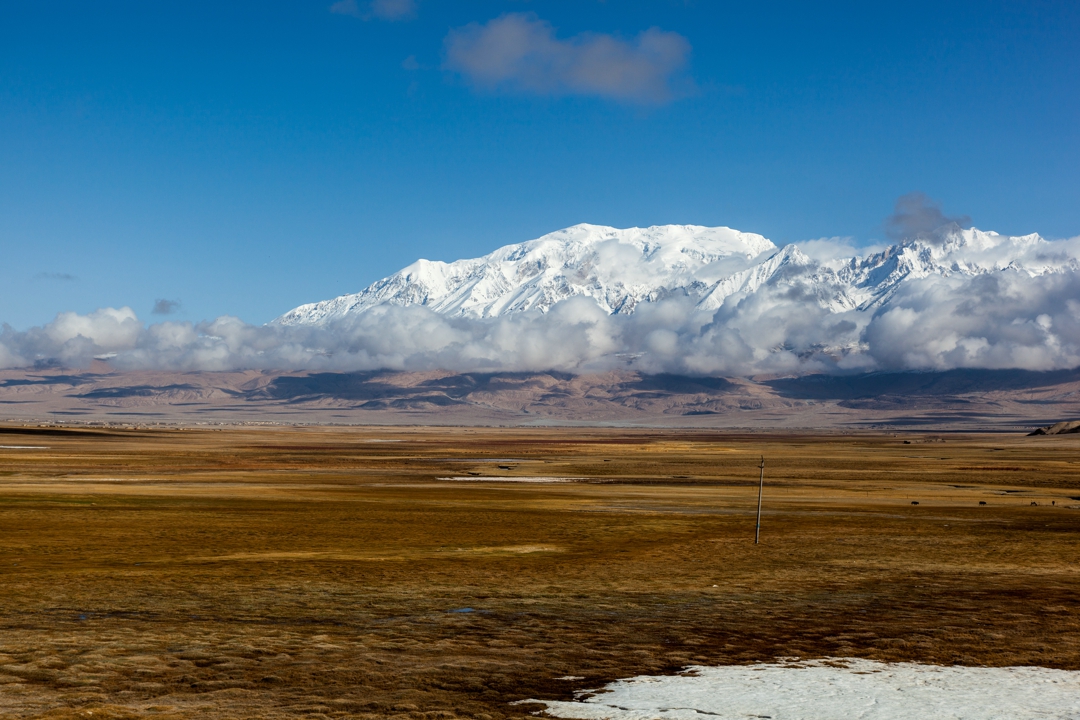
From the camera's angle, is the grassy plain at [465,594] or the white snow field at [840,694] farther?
the grassy plain at [465,594]

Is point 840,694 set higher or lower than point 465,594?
higher

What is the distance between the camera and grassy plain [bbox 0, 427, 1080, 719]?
13516 mm

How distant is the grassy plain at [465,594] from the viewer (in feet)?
44.3

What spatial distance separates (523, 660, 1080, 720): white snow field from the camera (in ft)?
39.1

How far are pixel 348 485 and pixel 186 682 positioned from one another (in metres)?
47.3

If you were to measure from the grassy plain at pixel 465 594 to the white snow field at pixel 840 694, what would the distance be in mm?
721

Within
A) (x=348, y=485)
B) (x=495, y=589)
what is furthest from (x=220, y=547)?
(x=348, y=485)

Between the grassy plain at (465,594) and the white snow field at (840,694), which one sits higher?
the white snow field at (840,694)

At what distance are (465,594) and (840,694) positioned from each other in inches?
396

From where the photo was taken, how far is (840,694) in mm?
12859

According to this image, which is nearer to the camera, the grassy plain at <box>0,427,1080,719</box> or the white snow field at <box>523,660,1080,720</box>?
the white snow field at <box>523,660,1080,720</box>

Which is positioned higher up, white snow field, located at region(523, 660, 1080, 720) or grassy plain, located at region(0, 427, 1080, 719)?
white snow field, located at region(523, 660, 1080, 720)

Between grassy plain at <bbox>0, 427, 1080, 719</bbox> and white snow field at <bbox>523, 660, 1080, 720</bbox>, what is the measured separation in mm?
721

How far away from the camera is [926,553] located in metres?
29.6
